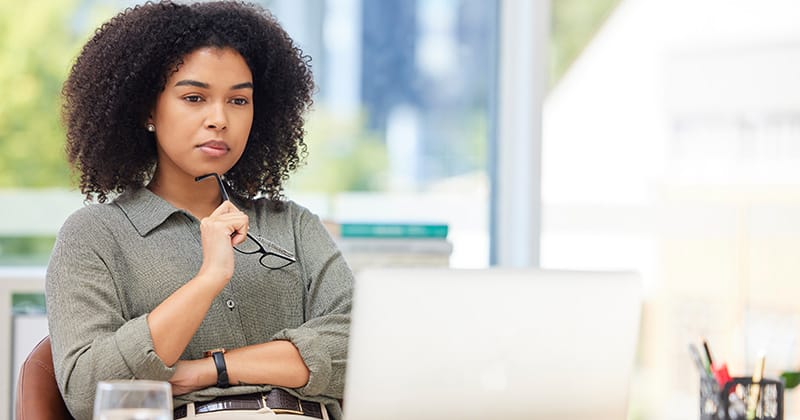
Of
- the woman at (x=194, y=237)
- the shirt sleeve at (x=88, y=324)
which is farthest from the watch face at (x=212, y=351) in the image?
the shirt sleeve at (x=88, y=324)

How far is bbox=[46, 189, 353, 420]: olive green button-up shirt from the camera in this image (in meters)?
1.82

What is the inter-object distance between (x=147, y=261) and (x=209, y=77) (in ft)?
1.22

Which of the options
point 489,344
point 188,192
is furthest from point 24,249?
point 489,344

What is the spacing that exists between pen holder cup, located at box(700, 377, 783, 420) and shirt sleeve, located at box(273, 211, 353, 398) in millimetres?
676

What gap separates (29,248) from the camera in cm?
342

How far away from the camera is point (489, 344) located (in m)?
1.44

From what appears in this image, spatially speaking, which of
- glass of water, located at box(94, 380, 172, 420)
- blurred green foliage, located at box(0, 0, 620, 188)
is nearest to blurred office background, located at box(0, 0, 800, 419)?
blurred green foliage, located at box(0, 0, 620, 188)

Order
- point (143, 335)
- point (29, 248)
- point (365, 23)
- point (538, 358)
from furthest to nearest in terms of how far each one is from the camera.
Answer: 1. point (365, 23)
2. point (29, 248)
3. point (143, 335)
4. point (538, 358)

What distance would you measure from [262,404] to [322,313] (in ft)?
0.85

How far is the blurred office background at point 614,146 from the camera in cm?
372

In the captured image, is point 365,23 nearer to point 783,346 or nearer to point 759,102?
point 759,102

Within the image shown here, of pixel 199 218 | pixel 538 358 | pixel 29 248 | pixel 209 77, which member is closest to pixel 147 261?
pixel 199 218

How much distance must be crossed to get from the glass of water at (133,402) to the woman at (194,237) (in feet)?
2.08

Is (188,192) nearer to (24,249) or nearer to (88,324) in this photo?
(88,324)
